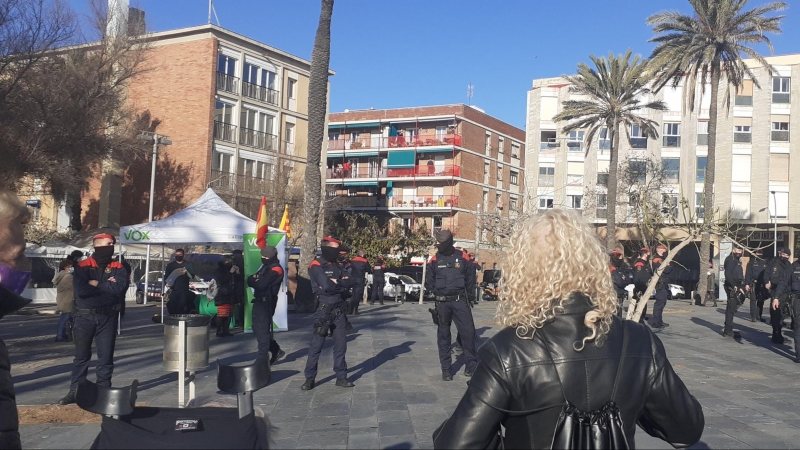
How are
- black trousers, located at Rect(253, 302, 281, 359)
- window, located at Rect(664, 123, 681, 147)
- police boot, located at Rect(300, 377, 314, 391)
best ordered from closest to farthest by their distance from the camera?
police boot, located at Rect(300, 377, 314, 391)
black trousers, located at Rect(253, 302, 281, 359)
window, located at Rect(664, 123, 681, 147)

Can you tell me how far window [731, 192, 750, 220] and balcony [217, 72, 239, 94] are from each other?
33.6 m

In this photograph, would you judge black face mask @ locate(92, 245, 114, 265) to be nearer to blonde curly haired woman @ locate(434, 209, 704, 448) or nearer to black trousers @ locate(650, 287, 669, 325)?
blonde curly haired woman @ locate(434, 209, 704, 448)

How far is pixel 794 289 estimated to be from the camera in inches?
466

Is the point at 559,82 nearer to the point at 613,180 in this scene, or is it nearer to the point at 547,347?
the point at 613,180

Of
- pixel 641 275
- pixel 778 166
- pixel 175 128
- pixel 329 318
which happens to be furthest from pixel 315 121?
pixel 778 166

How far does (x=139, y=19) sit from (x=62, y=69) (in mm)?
11683

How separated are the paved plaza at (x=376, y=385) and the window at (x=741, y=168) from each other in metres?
35.5

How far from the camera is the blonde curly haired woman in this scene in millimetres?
2326

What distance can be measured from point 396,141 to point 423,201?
242 inches

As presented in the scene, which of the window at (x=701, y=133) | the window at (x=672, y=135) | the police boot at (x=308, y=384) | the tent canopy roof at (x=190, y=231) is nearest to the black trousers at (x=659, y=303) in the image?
the tent canopy roof at (x=190, y=231)

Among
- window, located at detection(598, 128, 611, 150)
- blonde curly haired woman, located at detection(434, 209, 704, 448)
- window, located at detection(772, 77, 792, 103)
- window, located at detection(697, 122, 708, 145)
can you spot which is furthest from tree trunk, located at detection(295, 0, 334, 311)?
window, located at detection(772, 77, 792, 103)

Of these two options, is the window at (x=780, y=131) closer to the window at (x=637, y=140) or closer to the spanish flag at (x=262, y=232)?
the window at (x=637, y=140)

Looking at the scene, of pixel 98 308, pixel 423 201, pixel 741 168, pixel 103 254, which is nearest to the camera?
pixel 98 308

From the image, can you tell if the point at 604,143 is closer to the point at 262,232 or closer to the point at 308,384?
the point at 262,232
